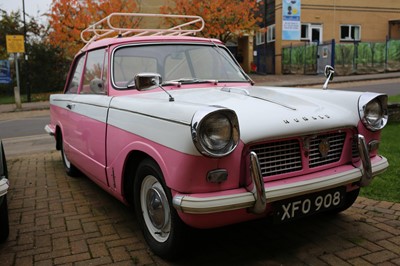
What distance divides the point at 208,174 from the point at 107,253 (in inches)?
49.1

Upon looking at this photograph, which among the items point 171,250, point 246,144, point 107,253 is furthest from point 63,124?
point 246,144

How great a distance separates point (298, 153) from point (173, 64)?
171cm

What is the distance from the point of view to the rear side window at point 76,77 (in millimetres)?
5098

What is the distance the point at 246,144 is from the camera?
8.68 ft

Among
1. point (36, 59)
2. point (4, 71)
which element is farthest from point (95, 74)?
point (36, 59)

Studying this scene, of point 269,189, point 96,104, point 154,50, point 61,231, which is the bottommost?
point 61,231

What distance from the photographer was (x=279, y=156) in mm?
2852

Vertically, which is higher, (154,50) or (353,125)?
(154,50)

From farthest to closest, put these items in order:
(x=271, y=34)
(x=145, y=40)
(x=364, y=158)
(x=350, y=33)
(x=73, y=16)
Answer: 1. (x=271, y=34)
2. (x=350, y=33)
3. (x=73, y=16)
4. (x=145, y=40)
5. (x=364, y=158)

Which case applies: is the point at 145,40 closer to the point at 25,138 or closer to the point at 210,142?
the point at 210,142

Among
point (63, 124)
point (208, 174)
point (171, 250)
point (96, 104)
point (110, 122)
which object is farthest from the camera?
point (63, 124)

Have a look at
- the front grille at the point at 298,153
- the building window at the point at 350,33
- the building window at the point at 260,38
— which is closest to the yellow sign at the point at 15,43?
the front grille at the point at 298,153

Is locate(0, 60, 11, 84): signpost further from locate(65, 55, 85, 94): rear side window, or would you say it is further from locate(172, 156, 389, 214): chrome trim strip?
locate(172, 156, 389, 214): chrome trim strip

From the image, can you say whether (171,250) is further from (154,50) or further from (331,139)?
(154,50)
